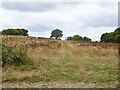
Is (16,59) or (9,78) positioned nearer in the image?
(9,78)

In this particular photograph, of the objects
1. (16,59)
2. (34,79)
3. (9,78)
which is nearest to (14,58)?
(16,59)

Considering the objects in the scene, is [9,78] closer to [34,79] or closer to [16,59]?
[34,79]

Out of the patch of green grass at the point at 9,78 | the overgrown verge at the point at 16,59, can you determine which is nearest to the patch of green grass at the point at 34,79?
the patch of green grass at the point at 9,78

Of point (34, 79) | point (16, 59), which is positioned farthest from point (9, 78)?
point (16, 59)

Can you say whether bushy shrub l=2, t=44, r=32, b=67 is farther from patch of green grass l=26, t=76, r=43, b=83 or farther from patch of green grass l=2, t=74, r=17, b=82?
patch of green grass l=26, t=76, r=43, b=83

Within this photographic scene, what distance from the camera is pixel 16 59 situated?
7344 millimetres

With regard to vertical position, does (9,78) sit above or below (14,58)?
below

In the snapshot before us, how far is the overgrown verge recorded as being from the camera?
23.1 feet

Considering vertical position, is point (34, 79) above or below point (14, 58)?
below

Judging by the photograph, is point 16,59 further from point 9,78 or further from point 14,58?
point 9,78

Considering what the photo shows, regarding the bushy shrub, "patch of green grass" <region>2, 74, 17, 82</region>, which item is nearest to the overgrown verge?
the bushy shrub

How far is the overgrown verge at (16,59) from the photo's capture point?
7.03m

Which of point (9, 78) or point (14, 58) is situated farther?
point (14, 58)

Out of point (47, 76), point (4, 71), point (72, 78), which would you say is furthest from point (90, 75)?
point (4, 71)
